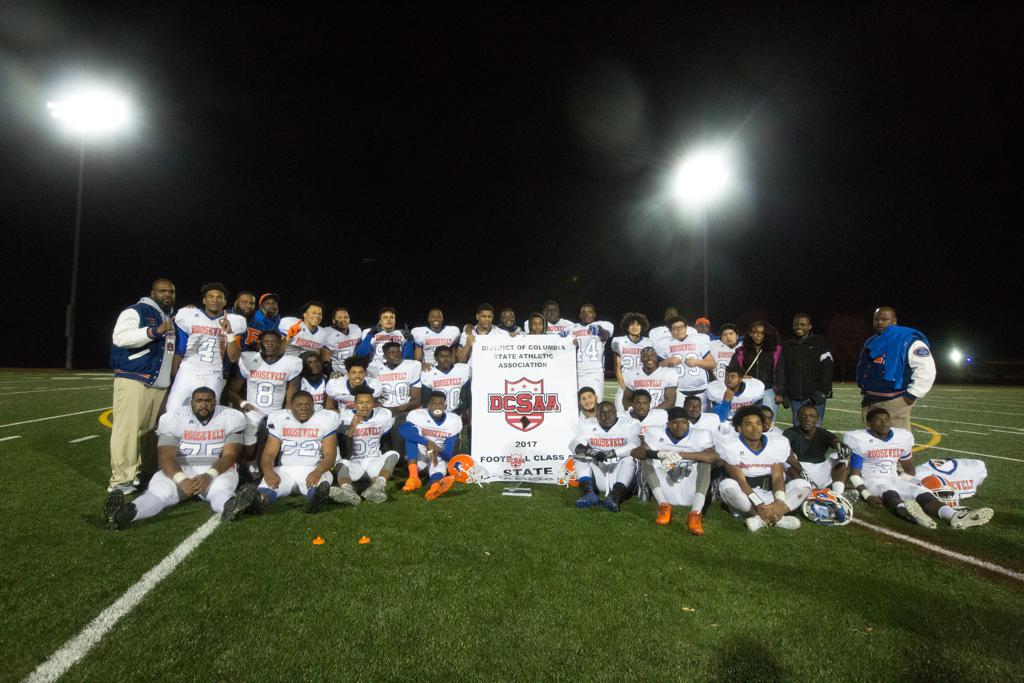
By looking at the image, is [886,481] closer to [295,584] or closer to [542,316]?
[542,316]

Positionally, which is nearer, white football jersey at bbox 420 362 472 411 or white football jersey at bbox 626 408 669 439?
white football jersey at bbox 626 408 669 439

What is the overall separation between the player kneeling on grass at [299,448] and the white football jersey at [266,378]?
514mm

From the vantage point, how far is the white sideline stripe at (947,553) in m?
3.67

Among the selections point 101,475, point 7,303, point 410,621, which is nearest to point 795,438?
point 410,621

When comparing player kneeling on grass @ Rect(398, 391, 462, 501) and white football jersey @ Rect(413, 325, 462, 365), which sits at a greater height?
white football jersey @ Rect(413, 325, 462, 365)

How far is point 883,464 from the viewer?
217 inches

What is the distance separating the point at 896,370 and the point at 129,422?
8.57 m

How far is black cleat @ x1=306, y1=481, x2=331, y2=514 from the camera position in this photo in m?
4.88

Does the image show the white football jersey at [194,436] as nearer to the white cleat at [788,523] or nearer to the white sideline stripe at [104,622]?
the white sideline stripe at [104,622]

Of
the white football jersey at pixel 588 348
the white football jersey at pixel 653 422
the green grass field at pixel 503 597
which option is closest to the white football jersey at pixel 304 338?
the green grass field at pixel 503 597

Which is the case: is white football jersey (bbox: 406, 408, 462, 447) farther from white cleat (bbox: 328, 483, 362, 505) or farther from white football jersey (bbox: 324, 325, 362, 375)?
white football jersey (bbox: 324, 325, 362, 375)

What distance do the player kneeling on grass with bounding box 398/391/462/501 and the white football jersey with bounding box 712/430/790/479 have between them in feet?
9.61

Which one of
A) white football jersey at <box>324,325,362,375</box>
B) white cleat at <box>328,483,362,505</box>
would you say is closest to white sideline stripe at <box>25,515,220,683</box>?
white cleat at <box>328,483,362,505</box>

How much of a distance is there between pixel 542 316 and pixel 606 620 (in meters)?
5.16
